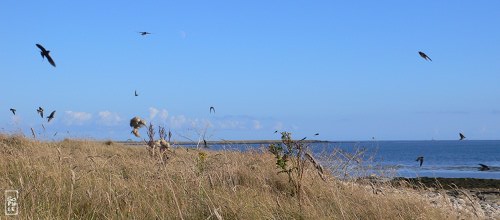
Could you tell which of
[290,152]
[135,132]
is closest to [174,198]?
[290,152]

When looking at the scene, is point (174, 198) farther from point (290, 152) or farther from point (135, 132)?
point (135, 132)

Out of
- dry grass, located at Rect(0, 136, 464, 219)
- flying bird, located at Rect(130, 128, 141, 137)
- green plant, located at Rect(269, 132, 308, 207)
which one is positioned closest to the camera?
dry grass, located at Rect(0, 136, 464, 219)

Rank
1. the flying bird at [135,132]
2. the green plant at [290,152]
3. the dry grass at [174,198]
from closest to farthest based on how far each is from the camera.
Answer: the dry grass at [174,198] → the green plant at [290,152] → the flying bird at [135,132]

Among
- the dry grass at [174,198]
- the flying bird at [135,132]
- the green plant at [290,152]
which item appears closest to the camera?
the dry grass at [174,198]

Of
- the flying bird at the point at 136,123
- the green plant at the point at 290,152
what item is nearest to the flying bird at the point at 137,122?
the flying bird at the point at 136,123

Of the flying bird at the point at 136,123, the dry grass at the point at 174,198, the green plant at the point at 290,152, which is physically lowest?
the dry grass at the point at 174,198

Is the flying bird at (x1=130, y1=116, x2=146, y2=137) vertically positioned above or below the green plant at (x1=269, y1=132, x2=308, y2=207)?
above

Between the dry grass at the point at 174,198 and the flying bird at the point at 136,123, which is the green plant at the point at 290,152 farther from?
the flying bird at the point at 136,123

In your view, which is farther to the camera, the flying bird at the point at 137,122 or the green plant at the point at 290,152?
the flying bird at the point at 137,122

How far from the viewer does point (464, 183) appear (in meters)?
30.5

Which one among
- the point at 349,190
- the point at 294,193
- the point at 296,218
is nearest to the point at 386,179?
the point at 349,190

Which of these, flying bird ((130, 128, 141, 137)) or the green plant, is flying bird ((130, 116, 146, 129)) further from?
the green plant

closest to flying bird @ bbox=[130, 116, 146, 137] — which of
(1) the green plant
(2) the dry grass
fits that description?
(2) the dry grass

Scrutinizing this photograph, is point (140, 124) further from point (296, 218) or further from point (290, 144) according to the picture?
point (296, 218)
